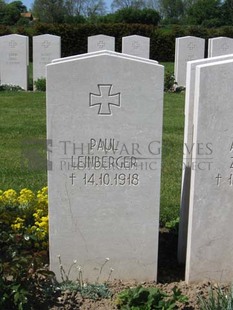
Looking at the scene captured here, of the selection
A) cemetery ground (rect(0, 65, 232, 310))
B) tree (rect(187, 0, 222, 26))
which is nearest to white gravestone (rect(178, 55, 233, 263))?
cemetery ground (rect(0, 65, 232, 310))

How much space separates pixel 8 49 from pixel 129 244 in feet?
39.2

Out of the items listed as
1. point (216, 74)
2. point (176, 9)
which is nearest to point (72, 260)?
point (216, 74)

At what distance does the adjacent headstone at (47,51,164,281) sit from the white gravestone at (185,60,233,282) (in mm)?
253

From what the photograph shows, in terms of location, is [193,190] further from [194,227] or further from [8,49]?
[8,49]

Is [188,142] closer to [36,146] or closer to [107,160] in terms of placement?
[107,160]

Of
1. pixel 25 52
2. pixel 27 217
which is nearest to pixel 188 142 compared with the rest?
pixel 27 217

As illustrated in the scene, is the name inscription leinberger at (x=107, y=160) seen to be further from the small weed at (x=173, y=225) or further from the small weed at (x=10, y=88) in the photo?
the small weed at (x=10, y=88)

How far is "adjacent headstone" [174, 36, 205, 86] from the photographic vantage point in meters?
15.3

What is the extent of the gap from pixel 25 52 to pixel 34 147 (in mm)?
9664

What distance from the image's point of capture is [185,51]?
1539 cm

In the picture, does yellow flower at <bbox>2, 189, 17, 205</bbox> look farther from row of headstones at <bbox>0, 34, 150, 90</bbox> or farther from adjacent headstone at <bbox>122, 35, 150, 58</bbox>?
adjacent headstone at <bbox>122, 35, 150, 58</bbox>

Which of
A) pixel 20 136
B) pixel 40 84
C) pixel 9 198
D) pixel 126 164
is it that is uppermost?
pixel 40 84

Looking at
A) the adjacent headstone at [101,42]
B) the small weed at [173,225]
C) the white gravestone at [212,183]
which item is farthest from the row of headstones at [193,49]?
the white gravestone at [212,183]

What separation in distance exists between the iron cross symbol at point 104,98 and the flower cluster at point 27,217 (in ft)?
3.52
